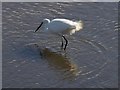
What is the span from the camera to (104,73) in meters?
8.47

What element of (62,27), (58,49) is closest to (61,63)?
(58,49)

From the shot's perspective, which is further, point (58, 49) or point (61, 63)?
point (58, 49)

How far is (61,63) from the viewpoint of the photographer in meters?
9.01

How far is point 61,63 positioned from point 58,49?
0.50 meters

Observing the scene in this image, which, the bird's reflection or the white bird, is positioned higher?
the white bird

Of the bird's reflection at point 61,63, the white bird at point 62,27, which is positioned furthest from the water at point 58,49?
the white bird at point 62,27

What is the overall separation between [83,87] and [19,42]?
2126 millimetres

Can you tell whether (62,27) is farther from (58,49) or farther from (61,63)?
(61,63)

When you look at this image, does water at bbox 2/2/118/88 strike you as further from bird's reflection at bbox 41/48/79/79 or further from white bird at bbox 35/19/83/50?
white bird at bbox 35/19/83/50

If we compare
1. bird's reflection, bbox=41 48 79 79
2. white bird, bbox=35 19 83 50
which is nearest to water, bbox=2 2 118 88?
bird's reflection, bbox=41 48 79 79

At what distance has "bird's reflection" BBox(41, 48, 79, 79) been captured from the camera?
8.54m

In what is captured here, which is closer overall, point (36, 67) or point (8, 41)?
point (36, 67)

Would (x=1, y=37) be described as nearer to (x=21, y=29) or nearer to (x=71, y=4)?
(x=21, y=29)

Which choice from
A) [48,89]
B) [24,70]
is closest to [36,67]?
[24,70]
